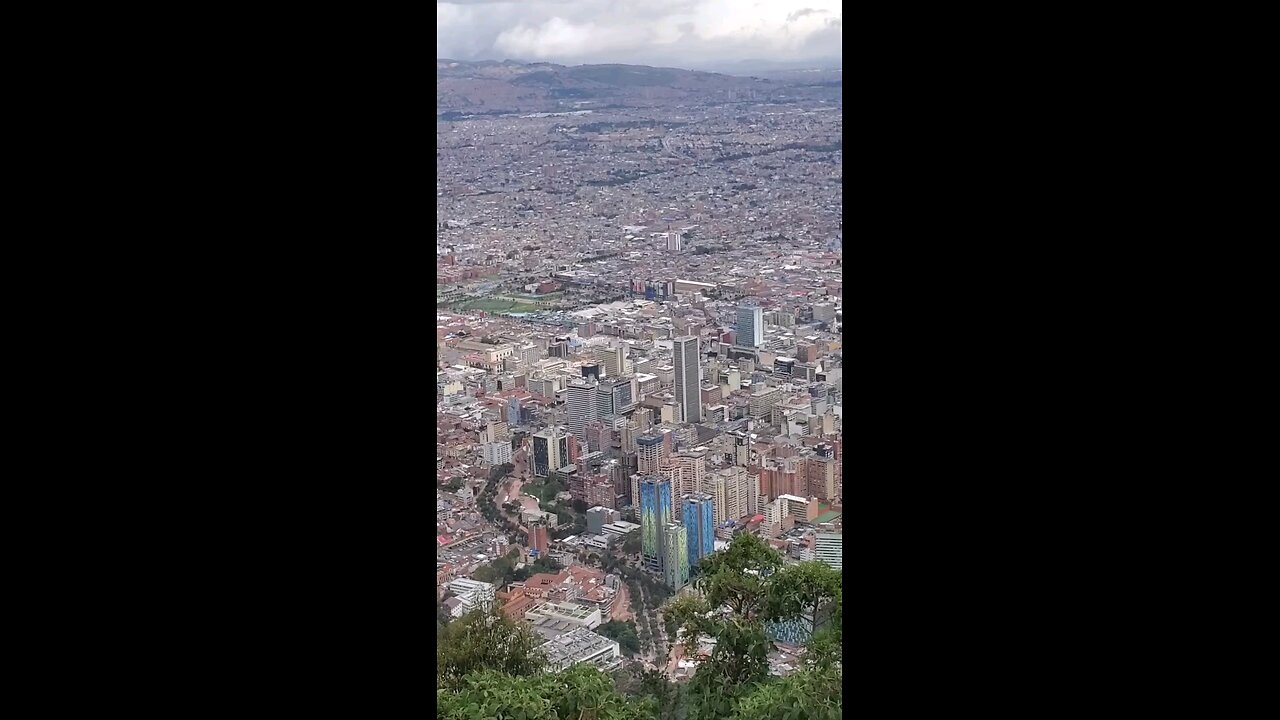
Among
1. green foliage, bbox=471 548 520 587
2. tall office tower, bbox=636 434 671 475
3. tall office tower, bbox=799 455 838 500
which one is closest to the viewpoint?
tall office tower, bbox=799 455 838 500

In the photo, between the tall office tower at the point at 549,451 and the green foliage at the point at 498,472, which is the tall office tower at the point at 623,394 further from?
the green foliage at the point at 498,472

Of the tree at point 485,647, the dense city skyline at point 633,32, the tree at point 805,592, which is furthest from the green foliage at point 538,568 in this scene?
the dense city skyline at point 633,32

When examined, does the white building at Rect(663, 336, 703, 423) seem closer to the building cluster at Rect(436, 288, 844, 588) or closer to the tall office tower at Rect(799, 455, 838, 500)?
the building cluster at Rect(436, 288, 844, 588)

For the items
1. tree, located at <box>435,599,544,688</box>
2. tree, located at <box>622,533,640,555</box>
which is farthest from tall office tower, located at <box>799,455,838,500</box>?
tree, located at <box>435,599,544,688</box>
